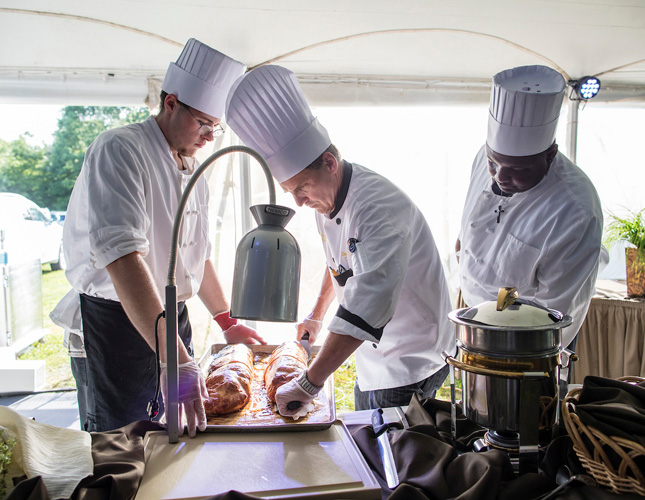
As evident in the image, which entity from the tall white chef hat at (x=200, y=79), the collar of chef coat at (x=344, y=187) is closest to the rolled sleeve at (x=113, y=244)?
the tall white chef hat at (x=200, y=79)

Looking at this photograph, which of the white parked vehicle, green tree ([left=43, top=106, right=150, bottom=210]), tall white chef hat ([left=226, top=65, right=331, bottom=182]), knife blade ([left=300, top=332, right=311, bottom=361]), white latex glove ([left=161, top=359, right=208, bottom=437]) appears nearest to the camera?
white latex glove ([left=161, top=359, right=208, bottom=437])

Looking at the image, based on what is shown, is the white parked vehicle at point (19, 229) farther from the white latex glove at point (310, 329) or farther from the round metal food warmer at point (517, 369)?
the round metal food warmer at point (517, 369)

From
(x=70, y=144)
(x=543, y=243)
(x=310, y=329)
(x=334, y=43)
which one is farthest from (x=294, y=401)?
(x=70, y=144)

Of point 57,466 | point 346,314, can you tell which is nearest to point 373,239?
point 346,314

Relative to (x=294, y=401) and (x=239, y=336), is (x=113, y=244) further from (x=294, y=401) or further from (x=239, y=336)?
(x=239, y=336)

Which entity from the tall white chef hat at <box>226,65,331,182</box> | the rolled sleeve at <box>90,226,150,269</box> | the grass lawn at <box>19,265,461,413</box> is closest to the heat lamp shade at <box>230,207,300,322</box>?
the rolled sleeve at <box>90,226,150,269</box>

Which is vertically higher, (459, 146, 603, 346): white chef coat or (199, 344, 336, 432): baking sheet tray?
(459, 146, 603, 346): white chef coat

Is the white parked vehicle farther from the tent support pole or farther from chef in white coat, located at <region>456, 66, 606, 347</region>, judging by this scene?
the tent support pole

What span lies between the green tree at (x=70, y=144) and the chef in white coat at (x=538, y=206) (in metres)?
19.2

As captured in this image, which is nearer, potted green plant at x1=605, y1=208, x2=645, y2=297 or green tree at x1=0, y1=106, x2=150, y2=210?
potted green plant at x1=605, y1=208, x2=645, y2=297

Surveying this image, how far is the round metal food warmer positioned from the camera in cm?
122

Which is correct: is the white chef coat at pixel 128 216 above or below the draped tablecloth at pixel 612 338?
above

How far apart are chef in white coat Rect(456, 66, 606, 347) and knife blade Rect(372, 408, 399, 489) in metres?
1.12

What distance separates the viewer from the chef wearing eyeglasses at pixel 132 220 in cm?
191
